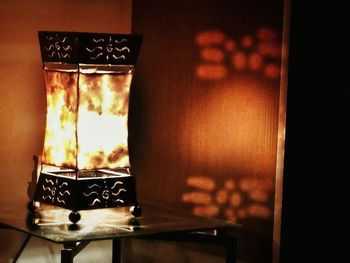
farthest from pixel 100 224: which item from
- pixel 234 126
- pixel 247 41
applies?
pixel 247 41

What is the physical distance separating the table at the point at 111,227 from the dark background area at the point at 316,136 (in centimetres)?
27

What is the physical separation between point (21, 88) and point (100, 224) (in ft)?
2.84

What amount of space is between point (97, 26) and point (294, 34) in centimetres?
109

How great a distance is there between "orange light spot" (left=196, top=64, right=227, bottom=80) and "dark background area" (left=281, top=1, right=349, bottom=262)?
39 centimetres

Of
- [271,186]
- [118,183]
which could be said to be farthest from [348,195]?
[118,183]

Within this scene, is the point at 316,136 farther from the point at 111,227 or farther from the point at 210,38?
the point at 111,227

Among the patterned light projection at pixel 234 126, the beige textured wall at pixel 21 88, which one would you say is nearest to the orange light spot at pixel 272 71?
the patterned light projection at pixel 234 126

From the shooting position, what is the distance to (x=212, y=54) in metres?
3.37

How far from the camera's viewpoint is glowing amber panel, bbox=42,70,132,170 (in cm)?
293

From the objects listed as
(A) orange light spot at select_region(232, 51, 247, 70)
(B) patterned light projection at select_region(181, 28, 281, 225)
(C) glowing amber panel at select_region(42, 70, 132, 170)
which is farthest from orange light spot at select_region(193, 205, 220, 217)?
(A) orange light spot at select_region(232, 51, 247, 70)

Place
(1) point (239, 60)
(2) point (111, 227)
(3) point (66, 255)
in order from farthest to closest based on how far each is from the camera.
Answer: (1) point (239, 60) < (2) point (111, 227) < (3) point (66, 255)

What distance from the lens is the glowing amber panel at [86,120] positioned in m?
2.93

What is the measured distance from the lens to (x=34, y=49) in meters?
3.48

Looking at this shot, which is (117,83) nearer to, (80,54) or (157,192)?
(80,54)
